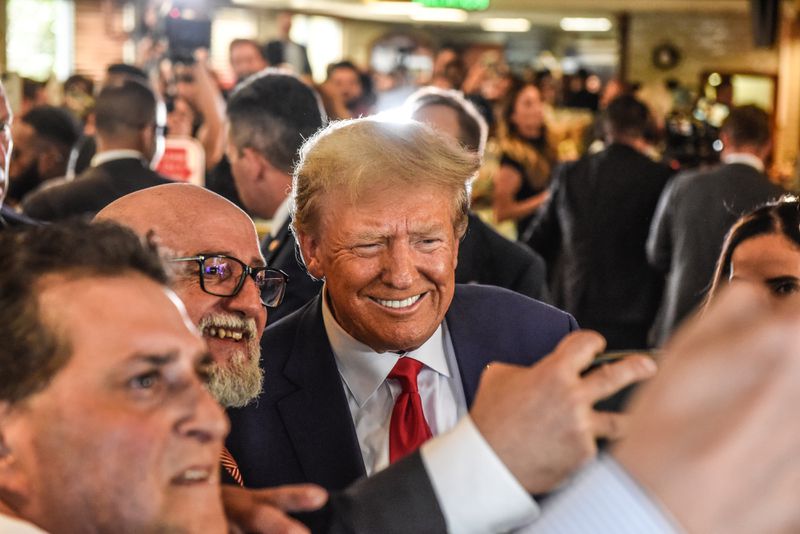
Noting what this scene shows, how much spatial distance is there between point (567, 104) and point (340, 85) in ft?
15.8

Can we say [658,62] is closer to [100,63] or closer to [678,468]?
[100,63]

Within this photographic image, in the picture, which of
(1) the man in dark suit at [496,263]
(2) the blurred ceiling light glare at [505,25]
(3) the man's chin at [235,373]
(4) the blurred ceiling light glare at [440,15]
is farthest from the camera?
(2) the blurred ceiling light glare at [505,25]

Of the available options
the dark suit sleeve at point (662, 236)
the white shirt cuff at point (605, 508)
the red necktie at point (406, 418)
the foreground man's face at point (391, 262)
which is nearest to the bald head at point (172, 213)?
the foreground man's face at point (391, 262)

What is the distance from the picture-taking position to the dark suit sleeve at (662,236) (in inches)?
175

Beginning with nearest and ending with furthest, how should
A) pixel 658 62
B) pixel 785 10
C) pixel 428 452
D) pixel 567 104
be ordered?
pixel 428 452, pixel 567 104, pixel 785 10, pixel 658 62

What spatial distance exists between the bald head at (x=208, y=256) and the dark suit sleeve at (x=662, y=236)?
2.95 metres

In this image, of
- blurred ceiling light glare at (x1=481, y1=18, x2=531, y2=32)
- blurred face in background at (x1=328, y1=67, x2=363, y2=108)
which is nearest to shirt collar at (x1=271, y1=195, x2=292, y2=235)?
blurred face in background at (x1=328, y1=67, x2=363, y2=108)

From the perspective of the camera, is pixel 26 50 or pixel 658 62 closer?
pixel 26 50

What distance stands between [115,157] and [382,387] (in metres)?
2.50

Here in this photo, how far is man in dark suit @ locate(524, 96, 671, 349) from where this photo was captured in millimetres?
4781

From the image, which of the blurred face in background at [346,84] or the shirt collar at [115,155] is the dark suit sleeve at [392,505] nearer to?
the shirt collar at [115,155]

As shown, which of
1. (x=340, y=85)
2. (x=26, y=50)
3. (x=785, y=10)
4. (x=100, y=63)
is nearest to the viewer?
(x=340, y=85)

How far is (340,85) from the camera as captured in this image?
22.2ft

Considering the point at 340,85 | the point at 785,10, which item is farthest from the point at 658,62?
the point at 340,85
